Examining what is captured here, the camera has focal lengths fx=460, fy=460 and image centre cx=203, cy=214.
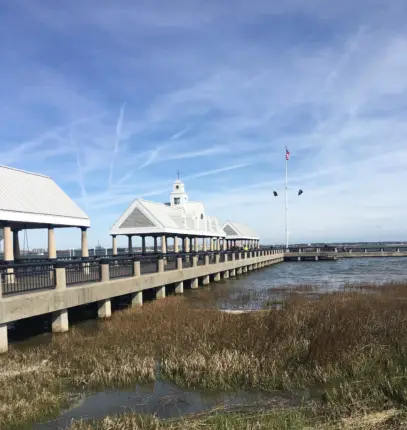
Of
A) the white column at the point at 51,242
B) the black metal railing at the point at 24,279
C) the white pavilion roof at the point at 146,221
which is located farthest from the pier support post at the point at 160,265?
the black metal railing at the point at 24,279

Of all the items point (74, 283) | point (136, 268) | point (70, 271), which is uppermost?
point (70, 271)

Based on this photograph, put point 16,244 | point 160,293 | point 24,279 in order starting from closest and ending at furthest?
point 24,279 → point 160,293 → point 16,244

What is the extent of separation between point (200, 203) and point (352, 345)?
42150 mm

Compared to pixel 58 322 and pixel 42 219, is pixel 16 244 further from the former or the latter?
pixel 58 322

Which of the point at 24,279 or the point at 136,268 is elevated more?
the point at 24,279

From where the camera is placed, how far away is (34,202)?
2005 centimetres

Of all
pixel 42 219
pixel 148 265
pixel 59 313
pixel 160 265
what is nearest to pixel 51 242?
pixel 42 219

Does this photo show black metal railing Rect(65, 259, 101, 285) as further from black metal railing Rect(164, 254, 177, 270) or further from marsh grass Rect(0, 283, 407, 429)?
black metal railing Rect(164, 254, 177, 270)

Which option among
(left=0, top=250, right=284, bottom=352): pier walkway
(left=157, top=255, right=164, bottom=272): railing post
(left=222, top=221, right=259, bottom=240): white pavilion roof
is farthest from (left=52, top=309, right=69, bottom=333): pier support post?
(left=222, top=221, right=259, bottom=240): white pavilion roof

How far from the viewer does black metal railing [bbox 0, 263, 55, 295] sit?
13.3m

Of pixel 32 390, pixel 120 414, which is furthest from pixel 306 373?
pixel 32 390

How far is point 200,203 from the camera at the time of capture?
52.0 m

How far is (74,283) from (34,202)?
5.38m

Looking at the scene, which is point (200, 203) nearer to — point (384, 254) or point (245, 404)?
point (245, 404)
